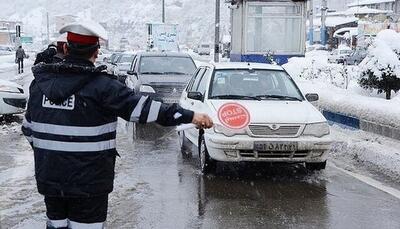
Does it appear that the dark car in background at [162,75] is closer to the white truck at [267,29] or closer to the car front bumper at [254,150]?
the white truck at [267,29]

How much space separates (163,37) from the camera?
50812 mm

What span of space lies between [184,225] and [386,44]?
929 cm

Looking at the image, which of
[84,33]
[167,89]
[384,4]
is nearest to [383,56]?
[167,89]

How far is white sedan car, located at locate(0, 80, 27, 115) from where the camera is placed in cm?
1327

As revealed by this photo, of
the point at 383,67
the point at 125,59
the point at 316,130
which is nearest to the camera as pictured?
the point at 316,130

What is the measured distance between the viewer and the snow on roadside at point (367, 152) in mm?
8648

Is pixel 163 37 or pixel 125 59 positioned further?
pixel 163 37

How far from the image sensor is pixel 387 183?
25.8 ft

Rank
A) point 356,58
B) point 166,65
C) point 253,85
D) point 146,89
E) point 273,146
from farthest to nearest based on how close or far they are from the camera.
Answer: point 356,58, point 166,65, point 146,89, point 253,85, point 273,146

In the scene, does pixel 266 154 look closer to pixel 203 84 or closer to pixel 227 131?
pixel 227 131

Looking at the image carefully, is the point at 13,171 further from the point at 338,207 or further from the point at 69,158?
the point at 69,158

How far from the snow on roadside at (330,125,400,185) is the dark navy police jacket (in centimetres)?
549

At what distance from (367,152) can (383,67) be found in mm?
4276

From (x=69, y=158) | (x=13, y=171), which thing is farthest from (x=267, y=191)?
(x=69, y=158)
